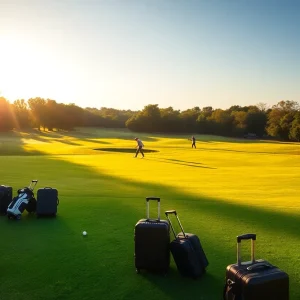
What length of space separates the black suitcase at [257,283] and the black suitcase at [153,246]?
74.1 inches

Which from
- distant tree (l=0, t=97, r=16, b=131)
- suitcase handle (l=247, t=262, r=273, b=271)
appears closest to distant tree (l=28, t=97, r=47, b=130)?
distant tree (l=0, t=97, r=16, b=131)

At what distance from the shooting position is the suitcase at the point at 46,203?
497 inches

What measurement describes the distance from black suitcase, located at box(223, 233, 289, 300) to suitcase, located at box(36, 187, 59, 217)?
782cm

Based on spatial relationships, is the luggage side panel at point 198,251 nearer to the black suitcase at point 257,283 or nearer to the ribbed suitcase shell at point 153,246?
the ribbed suitcase shell at point 153,246

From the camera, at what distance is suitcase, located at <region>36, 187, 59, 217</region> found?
497 inches

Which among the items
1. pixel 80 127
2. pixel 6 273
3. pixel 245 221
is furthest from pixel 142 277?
pixel 80 127

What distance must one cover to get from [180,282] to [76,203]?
8.10 m

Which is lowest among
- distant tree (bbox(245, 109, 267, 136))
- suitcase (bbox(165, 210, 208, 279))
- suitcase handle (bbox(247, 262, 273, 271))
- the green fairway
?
the green fairway

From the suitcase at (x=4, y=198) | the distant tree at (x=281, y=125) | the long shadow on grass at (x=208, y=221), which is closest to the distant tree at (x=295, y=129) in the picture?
the distant tree at (x=281, y=125)

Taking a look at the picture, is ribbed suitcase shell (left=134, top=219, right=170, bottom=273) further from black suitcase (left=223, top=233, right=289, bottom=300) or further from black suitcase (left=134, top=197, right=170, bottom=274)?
black suitcase (left=223, top=233, right=289, bottom=300)

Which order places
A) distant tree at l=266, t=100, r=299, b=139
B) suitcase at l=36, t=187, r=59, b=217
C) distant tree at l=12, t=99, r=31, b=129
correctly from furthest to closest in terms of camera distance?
distant tree at l=12, t=99, r=31, b=129
distant tree at l=266, t=100, r=299, b=139
suitcase at l=36, t=187, r=59, b=217

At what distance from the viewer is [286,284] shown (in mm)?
6000

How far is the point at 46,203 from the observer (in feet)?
41.6

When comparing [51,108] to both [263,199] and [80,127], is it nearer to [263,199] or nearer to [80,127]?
[80,127]
